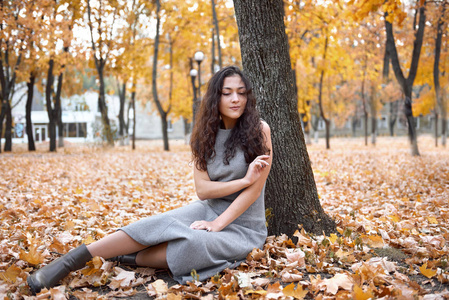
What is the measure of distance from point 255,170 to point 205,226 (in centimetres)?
53

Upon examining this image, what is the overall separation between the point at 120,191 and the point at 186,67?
19.6 meters

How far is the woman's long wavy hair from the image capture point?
2.93 meters

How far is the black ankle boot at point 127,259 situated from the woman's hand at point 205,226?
1.77ft

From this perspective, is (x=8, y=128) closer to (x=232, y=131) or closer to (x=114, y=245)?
(x=114, y=245)

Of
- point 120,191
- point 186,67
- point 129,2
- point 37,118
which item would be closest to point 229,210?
point 120,191

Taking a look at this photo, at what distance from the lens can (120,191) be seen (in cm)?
698

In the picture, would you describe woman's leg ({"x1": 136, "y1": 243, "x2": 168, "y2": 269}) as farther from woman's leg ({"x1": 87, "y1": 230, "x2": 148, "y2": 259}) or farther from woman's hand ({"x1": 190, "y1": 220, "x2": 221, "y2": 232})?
woman's hand ({"x1": 190, "y1": 220, "x2": 221, "y2": 232})

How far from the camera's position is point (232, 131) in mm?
3035

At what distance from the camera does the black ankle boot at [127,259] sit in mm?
2949

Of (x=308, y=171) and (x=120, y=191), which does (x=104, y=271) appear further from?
(x=120, y=191)

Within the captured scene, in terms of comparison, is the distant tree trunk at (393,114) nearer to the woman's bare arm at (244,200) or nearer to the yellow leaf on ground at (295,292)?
the woman's bare arm at (244,200)

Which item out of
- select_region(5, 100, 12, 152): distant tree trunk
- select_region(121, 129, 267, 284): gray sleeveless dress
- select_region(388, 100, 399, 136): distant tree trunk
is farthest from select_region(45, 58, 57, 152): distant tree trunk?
select_region(388, 100, 399, 136): distant tree trunk

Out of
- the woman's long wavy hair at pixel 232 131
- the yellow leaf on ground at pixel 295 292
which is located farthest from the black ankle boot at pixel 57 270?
the yellow leaf on ground at pixel 295 292

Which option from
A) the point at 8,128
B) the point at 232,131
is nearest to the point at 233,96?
the point at 232,131
